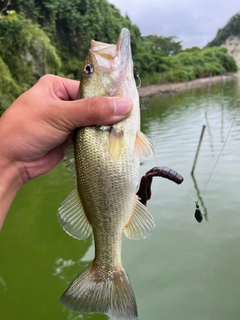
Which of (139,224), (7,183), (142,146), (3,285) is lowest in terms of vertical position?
(3,285)

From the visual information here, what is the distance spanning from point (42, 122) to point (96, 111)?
1.59ft

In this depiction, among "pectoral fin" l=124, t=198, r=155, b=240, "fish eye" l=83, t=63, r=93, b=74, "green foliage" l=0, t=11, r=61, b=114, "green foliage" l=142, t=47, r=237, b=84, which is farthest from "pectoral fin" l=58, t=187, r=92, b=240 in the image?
"green foliage" l=142, t=47, r=237, b=84

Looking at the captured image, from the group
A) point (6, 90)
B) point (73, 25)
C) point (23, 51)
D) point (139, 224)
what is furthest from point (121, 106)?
point (73, 25)

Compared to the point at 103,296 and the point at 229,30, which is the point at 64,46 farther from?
the point at 229,30

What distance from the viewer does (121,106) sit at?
76.6 inches

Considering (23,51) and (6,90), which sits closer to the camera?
(6,90)

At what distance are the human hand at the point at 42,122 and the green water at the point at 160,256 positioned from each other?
319 centimetres

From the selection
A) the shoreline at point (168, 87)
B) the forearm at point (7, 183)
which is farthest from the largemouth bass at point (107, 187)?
the shoreline at point (168, 87)

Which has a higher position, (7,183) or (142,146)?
(142,146)

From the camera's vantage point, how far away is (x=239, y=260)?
5.94m

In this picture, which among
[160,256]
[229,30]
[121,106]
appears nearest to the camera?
[121,106]

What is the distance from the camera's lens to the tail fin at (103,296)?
204cm

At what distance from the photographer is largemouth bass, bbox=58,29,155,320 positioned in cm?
202

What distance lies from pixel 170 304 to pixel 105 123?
3995mm
